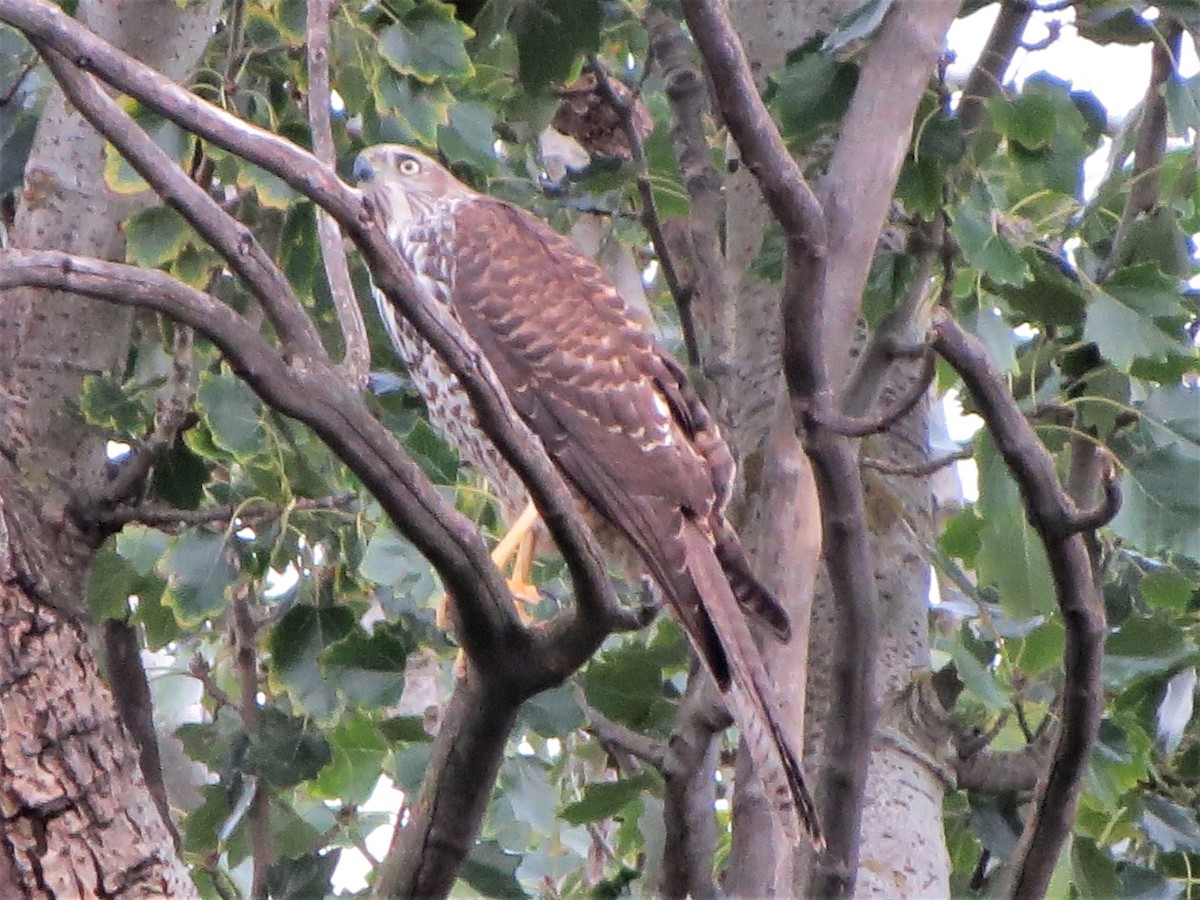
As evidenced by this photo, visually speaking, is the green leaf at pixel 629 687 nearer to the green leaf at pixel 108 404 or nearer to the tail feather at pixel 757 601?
the tail feather at pixel 757 601

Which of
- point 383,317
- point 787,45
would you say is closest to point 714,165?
point 787,45

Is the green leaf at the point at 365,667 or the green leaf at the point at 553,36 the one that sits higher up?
the green leaf at the point at 553,36

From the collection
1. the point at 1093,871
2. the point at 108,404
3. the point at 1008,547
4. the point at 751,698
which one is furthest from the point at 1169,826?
the point at 108,404

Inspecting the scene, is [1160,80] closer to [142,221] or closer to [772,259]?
[772,259]

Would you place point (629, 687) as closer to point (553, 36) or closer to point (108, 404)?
point (108, 404)

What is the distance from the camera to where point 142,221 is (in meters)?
2.95

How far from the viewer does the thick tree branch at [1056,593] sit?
6.64 ft

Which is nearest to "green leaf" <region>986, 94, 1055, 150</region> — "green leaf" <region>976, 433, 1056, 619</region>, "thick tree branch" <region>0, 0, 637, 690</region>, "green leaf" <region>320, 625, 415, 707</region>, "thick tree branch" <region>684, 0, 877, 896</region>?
"green leaf" <region>976, 433, 1056, 619</region>

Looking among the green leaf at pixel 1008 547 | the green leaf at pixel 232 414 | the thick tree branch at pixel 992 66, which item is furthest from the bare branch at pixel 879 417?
the green leaf at pixel 232 414

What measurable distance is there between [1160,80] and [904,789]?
124 cm

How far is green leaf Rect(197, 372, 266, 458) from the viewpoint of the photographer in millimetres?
2760

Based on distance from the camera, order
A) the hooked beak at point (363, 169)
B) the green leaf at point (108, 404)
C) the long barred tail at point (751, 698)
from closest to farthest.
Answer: the long barred tail at point (751, 698)
the green leaf at point (108, 404)
the hooked beak at point (363, 169)

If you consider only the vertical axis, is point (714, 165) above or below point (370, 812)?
above

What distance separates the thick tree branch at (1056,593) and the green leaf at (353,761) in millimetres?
1364
